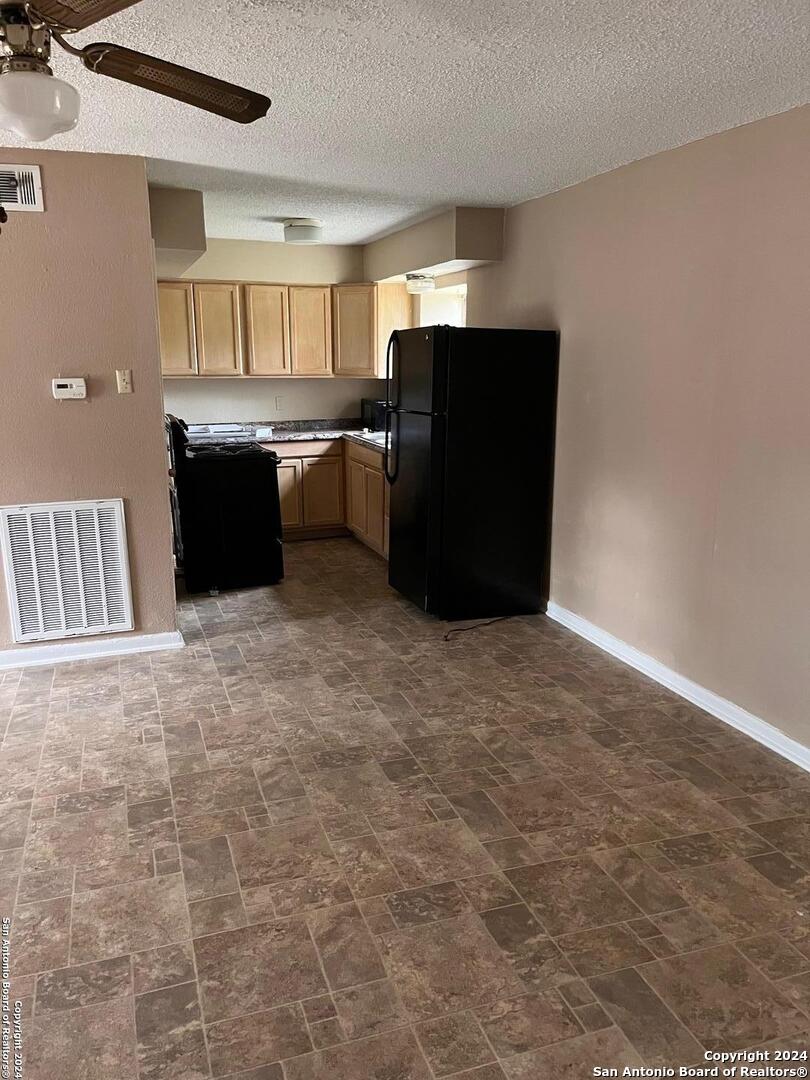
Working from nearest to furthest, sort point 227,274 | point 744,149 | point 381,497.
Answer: point 744,149, point 381,497, point 227,274

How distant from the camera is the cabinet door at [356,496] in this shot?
6145 mm

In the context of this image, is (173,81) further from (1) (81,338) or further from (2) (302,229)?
(2) (302,229)

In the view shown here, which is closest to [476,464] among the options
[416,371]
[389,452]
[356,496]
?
[416,371]

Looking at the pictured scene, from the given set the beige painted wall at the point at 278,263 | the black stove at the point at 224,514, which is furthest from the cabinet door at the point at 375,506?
the beige painted wall at the point at 278,263

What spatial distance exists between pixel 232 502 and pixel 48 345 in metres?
1.65

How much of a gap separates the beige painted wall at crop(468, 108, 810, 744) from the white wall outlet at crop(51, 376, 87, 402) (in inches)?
100

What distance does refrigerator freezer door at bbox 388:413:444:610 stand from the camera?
4.38 m

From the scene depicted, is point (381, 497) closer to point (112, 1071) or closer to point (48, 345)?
point (48, 345)

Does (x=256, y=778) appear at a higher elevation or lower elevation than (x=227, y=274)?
lower

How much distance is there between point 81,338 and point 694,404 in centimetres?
286

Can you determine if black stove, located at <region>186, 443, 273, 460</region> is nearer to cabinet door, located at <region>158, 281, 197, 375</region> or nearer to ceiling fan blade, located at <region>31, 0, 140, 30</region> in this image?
cabinet door, located at <region>158, 281, 197, 375</region>

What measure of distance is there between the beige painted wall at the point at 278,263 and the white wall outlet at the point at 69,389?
264 cm

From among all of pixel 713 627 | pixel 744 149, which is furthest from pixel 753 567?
pixel 744 149

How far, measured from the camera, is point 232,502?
5.08 m
